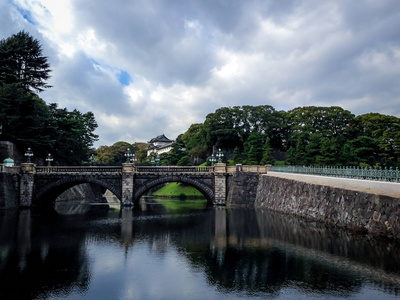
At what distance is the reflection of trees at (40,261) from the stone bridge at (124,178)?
14.9 metres

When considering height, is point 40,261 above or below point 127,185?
below

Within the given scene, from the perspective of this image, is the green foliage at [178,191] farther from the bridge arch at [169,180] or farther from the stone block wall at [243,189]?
the stone block wall at [243,189]

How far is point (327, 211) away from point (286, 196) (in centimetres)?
915

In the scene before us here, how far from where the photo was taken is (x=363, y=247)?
20.4 meters

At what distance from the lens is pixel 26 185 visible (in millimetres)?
Answer: 46406

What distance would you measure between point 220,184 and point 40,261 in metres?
31.0

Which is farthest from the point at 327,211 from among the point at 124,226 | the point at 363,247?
the point at 124,226

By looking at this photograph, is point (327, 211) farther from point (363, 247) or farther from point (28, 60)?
point (28, 60)

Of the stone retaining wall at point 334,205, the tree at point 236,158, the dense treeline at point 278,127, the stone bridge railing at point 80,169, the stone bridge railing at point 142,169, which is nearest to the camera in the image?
the stone retaining wall at point 334,205

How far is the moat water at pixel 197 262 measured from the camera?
1459 centimetres

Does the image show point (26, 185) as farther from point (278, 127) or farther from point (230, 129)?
point (278, 127)

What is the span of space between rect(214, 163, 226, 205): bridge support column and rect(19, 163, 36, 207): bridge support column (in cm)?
2500

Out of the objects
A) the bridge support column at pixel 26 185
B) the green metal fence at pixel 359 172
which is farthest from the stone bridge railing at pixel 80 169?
the green metal fence at pixel 359 172

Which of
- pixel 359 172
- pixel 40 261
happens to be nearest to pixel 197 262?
pixel 40 261
